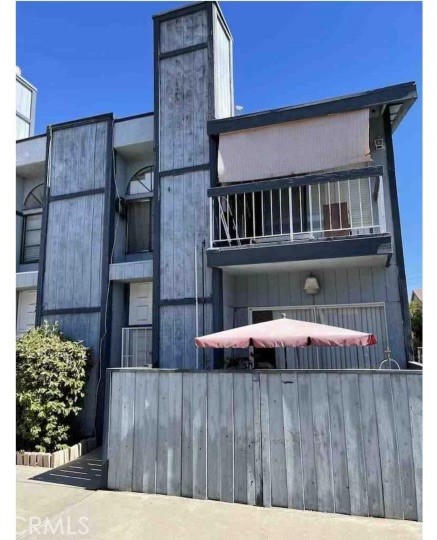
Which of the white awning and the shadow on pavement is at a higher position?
the white awning

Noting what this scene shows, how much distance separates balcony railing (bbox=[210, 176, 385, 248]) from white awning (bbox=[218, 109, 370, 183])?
1.20 ft

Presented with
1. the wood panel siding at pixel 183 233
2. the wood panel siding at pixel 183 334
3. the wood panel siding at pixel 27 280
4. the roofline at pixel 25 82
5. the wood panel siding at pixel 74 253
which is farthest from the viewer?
the roofline at pixel 25 82

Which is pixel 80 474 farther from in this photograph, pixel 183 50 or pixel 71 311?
pixel 183 50

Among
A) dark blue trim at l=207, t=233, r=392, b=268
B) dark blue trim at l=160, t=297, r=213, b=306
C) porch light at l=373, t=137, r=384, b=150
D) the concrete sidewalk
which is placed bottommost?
the concrete sidewalk

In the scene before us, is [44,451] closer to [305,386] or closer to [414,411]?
[305,386]

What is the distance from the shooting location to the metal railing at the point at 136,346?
8.34 metres

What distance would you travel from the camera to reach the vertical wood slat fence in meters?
4.27

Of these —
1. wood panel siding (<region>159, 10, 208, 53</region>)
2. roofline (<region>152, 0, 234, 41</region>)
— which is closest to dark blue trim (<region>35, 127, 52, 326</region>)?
wood panel siding (<region>159, 10, 208, 53</region>)

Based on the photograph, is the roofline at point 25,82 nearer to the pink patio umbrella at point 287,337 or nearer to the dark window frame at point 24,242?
the dark window frame at point 24,242

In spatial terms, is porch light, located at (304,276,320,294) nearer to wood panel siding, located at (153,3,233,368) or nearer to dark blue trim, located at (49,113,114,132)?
wood panel siding, located at (153,3,233,368)

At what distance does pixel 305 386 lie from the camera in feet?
15.3

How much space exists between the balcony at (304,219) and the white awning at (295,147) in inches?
15.3

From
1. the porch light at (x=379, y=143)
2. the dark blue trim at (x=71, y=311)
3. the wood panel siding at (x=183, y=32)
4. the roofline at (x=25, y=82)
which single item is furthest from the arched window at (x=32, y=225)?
the porch light at (x=379, y=143)
